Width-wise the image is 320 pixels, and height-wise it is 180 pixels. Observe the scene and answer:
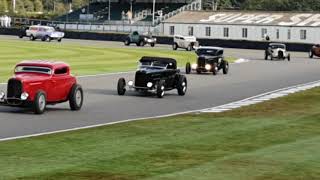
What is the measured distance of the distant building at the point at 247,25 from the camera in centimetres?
10081

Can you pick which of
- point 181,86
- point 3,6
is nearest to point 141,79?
point 181,86

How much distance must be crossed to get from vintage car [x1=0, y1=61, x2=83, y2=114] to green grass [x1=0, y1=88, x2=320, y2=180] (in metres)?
3.03

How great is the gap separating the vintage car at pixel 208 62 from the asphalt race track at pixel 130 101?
0.48 meters

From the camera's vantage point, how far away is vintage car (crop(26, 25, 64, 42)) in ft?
267

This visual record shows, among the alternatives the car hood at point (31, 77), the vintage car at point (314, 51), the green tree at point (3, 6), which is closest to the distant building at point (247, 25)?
the vintage car at point (314, 51)

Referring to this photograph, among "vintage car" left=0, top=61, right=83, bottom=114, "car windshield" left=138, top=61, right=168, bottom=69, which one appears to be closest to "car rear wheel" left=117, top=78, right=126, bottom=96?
"car windshield" left=138, top=61, right=168, bottom=69

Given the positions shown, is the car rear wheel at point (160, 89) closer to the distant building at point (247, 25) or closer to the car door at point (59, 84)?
the car door at point (59, 84)

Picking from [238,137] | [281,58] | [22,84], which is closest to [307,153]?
[238,137]

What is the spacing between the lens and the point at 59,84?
2011 centimetres

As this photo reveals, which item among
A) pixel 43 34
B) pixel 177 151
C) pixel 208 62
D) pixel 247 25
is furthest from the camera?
pixel 247 25

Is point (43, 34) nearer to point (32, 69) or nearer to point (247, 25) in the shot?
point (247, 25)

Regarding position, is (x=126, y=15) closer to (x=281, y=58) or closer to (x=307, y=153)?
(x=281, y=58)

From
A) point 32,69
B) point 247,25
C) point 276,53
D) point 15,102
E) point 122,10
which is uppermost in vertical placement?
point 122,10

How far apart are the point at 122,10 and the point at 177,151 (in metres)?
118
